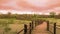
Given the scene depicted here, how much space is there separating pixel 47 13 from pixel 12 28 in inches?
40.5

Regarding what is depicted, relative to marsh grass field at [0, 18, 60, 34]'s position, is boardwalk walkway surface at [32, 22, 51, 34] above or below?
below

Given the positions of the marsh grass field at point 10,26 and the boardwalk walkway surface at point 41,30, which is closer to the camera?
the marsh grass field at point 10,26

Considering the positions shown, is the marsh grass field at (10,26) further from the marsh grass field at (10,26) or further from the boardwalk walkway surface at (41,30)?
the boardwalk walkway surface at (41,30)

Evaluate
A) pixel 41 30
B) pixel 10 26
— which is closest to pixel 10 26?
pixel 10 26

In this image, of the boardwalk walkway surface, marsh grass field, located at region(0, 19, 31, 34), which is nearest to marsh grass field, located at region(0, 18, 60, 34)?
marsh grass field, located at region(0, 19, 31, 34)

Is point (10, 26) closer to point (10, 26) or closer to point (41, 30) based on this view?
point (10, 26)

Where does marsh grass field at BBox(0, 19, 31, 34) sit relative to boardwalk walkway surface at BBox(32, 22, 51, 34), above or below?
above

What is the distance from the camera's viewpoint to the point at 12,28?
13.8 ft

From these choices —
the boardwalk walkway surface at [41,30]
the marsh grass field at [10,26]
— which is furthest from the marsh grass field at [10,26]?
the boardwalk walkway surface at [41,30]

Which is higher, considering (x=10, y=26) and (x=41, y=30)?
(x=10, y=26)

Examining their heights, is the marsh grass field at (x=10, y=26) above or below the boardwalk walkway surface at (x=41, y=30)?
above

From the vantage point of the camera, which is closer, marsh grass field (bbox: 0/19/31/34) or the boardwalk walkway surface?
marsh grass field (bbox: 0/19/31/34)

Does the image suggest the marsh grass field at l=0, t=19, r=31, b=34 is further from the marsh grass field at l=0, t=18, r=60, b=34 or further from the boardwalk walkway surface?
the boardwalk walkway surface

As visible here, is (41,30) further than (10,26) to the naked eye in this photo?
Yes
